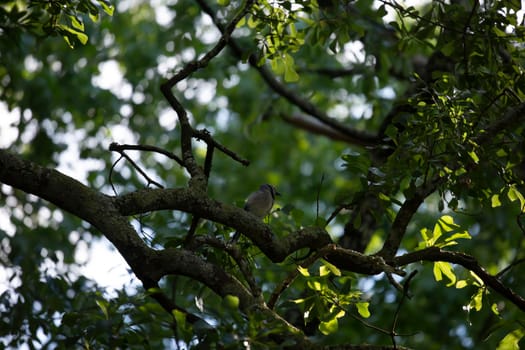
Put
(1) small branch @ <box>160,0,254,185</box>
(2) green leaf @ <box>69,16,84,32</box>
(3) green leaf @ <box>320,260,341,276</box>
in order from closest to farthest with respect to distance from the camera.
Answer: (3) green leaf @ <box>320,260,341,276</box> < (1) small branch @ <box>160,0,254,185</box> < (2) green leaf @ <box>69,16,84,32</box>

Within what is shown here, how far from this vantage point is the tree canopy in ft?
11.7

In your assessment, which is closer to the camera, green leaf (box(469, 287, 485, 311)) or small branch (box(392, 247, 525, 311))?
small branch (box(392, 247, 525, 311))

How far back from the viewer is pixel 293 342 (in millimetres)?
3107

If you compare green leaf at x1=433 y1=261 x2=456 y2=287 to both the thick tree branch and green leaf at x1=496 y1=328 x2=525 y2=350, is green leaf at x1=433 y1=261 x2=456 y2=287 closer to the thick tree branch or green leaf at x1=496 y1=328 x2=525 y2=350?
green leaf at x1=496 y1=328 x2=525 y2=350

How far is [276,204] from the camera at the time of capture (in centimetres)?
686

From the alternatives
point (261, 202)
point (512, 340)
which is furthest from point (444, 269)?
point (261, 202)

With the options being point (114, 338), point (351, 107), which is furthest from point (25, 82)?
point (114, 338)

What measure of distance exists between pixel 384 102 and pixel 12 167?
18.5 ft

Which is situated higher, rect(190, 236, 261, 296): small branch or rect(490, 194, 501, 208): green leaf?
rect(490, 194, 501, 208): green leaf

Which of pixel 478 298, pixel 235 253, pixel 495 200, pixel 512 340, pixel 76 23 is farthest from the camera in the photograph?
pixel 495 200

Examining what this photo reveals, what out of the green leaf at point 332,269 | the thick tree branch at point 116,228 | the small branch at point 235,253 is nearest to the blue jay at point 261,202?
the small branch at point 235,253

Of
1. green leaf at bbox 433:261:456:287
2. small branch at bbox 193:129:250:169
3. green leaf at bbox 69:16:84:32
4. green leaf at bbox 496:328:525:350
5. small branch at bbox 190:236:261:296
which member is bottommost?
green leaf at bbox 496:328:525:350

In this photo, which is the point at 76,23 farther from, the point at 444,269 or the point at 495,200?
the point at 495,200

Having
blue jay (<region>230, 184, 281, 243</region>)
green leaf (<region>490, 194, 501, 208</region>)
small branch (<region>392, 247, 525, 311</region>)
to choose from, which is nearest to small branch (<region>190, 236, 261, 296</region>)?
small branch (<region>392, 247, 525, 311</region>)
